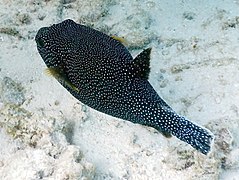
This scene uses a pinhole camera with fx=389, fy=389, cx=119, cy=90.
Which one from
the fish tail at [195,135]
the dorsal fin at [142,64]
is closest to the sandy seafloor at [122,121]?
the fish tail at [195,135]

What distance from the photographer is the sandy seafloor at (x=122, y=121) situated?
10.4ft

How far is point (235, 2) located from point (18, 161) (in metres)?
3.35

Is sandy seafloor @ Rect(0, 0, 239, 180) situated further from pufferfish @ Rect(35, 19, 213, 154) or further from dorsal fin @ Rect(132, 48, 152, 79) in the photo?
dorsal fin @ Rect(132, 48, 152, 79)

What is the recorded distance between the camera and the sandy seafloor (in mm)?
3162

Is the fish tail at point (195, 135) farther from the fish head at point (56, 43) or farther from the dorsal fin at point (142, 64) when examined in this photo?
the fish head at point (56, 43)

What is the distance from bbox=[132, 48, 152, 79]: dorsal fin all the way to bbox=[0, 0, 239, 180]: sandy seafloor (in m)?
1.05

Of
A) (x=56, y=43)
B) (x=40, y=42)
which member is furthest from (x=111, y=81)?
(x=40, y=42)

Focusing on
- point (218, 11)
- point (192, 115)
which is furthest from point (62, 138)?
point (218, 11)

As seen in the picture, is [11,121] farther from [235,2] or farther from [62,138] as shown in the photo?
[235,2]

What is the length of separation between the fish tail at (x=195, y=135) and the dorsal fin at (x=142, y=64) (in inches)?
15.2

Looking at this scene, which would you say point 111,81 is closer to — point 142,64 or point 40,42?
point 142,64

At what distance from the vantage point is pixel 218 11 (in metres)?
4.78

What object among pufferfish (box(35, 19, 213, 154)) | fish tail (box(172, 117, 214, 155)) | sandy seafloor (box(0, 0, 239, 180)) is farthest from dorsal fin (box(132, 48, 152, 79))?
sandy seafloor (box(0, 0, 239, 180))

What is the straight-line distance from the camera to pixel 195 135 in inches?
90.9
